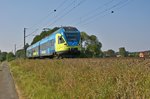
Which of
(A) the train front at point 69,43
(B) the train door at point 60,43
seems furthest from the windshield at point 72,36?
(B) the train door at point 60,43

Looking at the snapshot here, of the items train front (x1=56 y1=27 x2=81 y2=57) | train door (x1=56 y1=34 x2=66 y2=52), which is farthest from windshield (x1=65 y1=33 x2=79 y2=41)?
train door (x1=56 y1=34 x2=66 y2=52)

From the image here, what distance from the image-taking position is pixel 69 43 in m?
36.9

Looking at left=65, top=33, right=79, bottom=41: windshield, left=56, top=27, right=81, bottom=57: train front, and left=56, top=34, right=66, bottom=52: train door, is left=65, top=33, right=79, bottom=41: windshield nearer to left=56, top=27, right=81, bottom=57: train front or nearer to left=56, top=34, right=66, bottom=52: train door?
left=56, top=27, right=81, bottom=57: train front

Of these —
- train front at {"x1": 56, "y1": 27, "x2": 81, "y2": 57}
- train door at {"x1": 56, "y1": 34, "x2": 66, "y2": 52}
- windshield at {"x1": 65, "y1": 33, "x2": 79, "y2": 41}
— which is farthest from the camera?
windshield at {"x1": 65, "y1": 33, "x2": 79, "y2": 41}

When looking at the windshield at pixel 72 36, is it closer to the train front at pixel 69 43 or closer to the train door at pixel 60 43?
the train front at pixel 69 43

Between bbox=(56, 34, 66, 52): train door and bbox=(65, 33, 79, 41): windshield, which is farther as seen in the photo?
bbox=(65, 33, 79, 41): windshield

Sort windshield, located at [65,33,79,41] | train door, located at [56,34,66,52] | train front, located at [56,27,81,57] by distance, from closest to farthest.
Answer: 1. train front, located at [56,27,81,57]
2. train door, located at [56,34,66,52]
3. windshield, located at [65,33,79,41]

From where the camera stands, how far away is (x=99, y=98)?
9320 millimetres

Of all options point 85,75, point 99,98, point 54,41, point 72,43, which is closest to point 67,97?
point 85,75

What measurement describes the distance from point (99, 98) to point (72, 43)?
2787 centimetres

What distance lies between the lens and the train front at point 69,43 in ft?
120

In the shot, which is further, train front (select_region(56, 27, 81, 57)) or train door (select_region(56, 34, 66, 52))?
train door (select_region(56, 34, 66, 52))

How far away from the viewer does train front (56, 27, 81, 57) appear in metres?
36.6

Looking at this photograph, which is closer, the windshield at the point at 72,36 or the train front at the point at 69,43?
the train front at the point at 69,43
